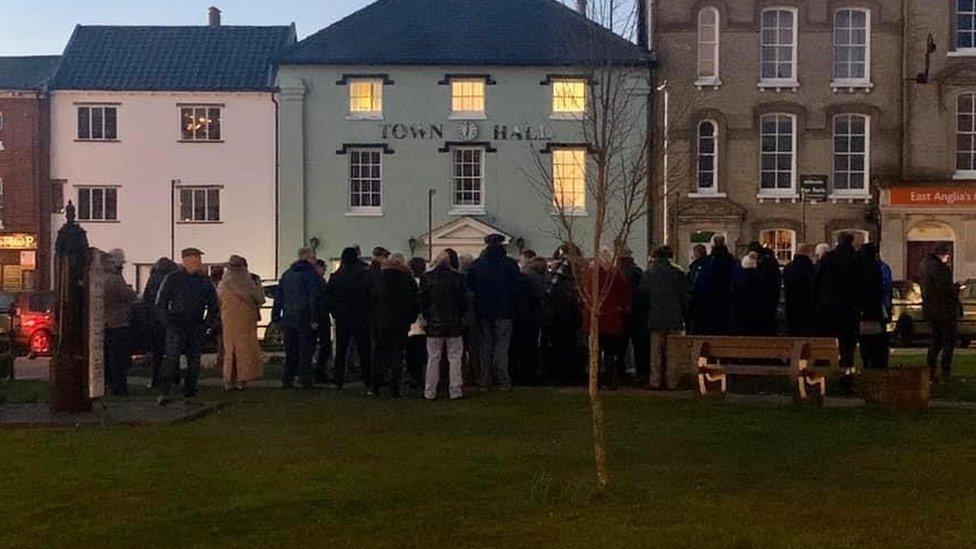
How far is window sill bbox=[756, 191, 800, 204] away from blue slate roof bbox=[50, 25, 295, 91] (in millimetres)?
15990

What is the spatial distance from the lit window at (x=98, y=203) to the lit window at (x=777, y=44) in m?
21.3

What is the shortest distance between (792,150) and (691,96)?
11.5ft

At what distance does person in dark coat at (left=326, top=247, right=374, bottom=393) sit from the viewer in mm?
18469

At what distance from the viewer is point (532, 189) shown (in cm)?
4519

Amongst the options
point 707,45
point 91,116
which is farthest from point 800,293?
point 91,116

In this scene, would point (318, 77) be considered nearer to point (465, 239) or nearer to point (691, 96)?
point (465, 239)

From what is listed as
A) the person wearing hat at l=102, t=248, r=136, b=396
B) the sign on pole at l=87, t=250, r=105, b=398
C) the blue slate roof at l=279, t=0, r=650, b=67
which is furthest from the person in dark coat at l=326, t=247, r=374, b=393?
the blue slate roof at l=279, t=0, r=650, b=67

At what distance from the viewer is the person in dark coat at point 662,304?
17.7 meters

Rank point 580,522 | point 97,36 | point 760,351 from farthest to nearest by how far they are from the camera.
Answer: point 97,36 < point 760,351 < point 580,522

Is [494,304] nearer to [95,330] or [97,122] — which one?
[95,330]

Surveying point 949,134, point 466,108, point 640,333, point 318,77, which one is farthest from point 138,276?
point 640,333

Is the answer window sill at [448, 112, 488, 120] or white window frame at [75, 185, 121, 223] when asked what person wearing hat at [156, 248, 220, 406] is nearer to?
window sill at [448, 112, 488, 120]

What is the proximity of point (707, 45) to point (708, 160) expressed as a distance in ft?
11.5

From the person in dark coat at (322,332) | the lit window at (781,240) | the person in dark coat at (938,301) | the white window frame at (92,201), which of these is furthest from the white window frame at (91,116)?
the person in dark coat at (938,301)
